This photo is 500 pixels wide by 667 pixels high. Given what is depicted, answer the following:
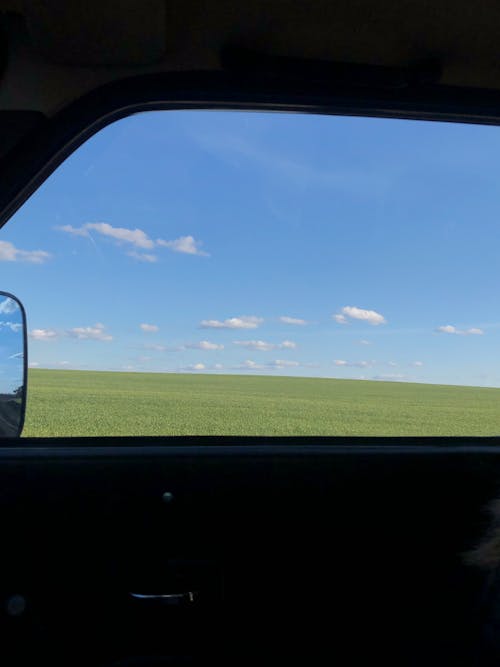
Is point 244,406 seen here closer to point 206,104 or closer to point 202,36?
point 206,104

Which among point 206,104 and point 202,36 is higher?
point 202,36

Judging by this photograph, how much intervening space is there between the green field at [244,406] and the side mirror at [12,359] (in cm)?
12

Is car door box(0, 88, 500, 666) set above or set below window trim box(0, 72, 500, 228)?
below

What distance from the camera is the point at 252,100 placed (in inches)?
79.0
